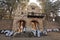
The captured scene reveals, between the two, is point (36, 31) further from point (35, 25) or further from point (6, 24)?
point (6, 24)

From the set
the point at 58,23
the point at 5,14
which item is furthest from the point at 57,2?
the point at 5,14

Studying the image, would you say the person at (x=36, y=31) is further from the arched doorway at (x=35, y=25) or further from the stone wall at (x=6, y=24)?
the stone wall at (x=6, y=24)

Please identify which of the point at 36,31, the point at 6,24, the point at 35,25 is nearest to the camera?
the point at 36,31

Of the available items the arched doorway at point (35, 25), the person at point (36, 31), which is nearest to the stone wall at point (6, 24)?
the arched doorway at point (35, 25)

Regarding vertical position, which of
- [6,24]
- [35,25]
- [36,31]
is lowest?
[36,31]

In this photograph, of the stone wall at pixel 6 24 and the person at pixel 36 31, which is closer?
the person at pixel 36 31

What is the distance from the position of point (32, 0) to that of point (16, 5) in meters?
5.45

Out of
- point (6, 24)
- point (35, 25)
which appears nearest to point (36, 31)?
point (35, 25)

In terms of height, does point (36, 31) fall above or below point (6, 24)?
below

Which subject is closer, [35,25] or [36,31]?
[36,31]

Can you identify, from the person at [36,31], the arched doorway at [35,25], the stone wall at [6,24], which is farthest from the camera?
the stone wall at [6,24]

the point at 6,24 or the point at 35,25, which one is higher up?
the point at 6,24

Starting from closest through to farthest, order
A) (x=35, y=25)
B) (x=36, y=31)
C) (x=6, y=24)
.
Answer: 1. (x=36, y=31)
2. (x=35, y=25)
3. (x=6, y=24)

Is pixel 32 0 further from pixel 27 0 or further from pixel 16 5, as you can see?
pixel 16 5
